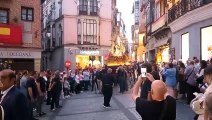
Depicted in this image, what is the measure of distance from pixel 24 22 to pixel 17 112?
25.0m

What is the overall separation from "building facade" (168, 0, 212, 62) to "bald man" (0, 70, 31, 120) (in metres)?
13.4

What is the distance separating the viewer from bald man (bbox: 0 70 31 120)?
563 centimetres

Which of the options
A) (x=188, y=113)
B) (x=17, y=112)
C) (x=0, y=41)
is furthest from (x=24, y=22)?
(x=17, y=112)

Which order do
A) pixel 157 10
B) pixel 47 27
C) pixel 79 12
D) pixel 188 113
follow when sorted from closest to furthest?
1. pixel 188 113
2. pixel 157 10
3. pixel 79 12
4. pixel 47 27

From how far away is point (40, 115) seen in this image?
15.7 metres

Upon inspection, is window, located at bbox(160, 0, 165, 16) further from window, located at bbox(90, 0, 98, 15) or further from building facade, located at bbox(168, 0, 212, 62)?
window, located at bbox(90, 0, 98, 15)

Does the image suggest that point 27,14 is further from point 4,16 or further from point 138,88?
point 138,88

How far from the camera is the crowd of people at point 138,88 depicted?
202 inches

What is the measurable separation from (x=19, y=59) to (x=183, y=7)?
13.3 m

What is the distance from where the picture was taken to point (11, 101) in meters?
5.66

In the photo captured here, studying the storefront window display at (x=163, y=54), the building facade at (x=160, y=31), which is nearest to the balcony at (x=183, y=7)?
the building facade at (x=160, y=31)

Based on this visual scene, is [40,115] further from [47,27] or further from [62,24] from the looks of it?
[47,27]

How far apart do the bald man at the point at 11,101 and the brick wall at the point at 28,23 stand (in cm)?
2384

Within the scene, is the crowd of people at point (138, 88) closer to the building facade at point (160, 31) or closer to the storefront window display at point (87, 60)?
the building facade at point (160, 31)
